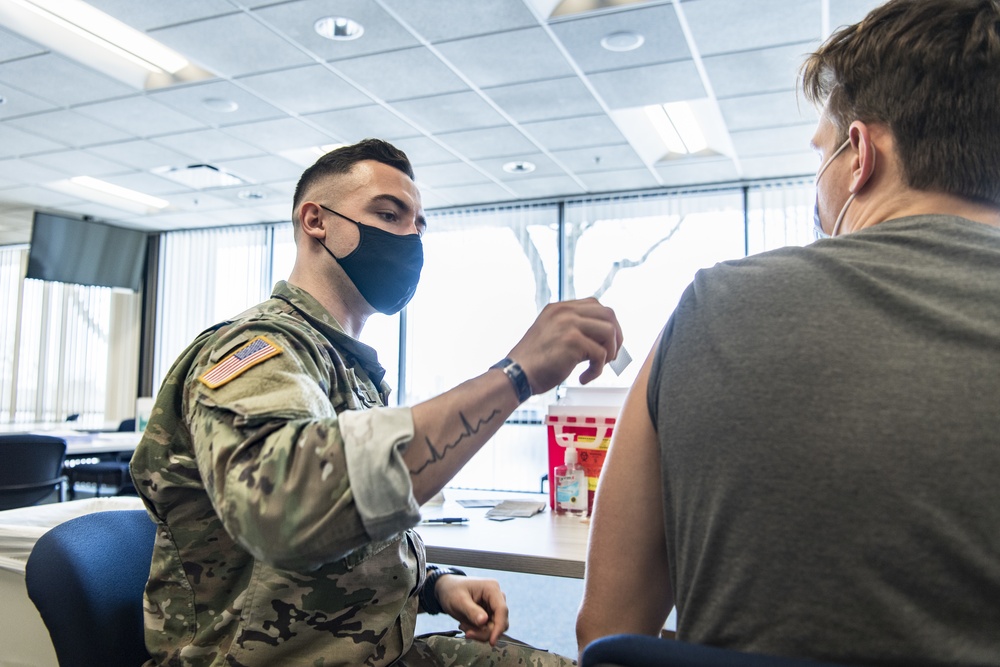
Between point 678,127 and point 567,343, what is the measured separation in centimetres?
448

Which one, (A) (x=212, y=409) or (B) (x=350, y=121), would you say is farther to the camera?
(B) (x=350, y=121)

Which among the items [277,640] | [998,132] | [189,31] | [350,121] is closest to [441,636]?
[277,640]

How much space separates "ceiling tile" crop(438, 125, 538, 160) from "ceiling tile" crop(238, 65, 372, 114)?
78cm

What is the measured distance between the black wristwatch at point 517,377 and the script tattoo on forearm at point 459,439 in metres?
0.04

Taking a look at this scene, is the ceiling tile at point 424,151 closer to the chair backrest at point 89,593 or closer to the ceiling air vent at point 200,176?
the ceiling air vent at point 200,176

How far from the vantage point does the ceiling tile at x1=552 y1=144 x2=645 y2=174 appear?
5191mm

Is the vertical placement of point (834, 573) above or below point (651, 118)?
below

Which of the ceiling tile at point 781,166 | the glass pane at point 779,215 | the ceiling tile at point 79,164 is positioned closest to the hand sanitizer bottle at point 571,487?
the ceiling tile at point 781,166

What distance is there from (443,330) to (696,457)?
608cm

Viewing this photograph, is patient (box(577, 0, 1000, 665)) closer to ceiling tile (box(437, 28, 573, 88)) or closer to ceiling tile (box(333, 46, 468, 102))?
ceiling tile (box(437, 28, 573, 88))

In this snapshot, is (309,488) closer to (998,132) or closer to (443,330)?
(998,132)

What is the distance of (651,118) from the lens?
4.89 m

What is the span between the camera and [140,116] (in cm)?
464

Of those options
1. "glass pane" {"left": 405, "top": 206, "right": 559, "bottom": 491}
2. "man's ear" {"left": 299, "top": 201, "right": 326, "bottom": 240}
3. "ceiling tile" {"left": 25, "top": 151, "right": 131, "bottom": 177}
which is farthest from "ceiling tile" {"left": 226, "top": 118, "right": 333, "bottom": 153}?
"man's ear" {"left": 299, "top": 201, "right": 326, "bottom": 240}
